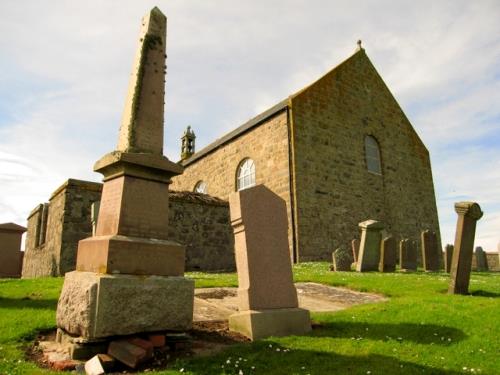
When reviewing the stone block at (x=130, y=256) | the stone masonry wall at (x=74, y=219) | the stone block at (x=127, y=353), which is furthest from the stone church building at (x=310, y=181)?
the stone block at (x=127, y=353)

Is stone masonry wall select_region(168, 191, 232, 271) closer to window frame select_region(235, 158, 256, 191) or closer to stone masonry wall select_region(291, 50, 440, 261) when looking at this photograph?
stone masonry wall select_region(291, 50, 440, 261)

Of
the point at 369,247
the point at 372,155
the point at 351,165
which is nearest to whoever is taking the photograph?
the point at 369,247

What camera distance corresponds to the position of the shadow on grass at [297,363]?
3.71 metres

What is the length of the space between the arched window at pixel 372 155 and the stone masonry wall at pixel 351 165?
0.23 meters

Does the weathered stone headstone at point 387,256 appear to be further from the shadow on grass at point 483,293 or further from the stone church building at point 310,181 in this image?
the shadow on grass at point 483,293

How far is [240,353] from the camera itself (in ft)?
13.6

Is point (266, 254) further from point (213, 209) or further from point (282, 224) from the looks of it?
point (213, 209)

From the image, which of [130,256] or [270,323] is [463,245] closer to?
[270,323]

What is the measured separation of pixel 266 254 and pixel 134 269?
202 centimetres

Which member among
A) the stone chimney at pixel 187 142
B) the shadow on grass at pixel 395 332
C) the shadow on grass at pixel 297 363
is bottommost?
the shadow on grass at pixel 297 363

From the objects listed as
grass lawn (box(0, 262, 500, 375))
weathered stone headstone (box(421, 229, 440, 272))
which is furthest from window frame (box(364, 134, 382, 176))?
grass lawn (box(0, 262, 500, 375))

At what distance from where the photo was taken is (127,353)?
12.2 ft

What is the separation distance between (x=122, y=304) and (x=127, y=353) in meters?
0.48

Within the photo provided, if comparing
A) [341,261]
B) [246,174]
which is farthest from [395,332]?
[246,174]
